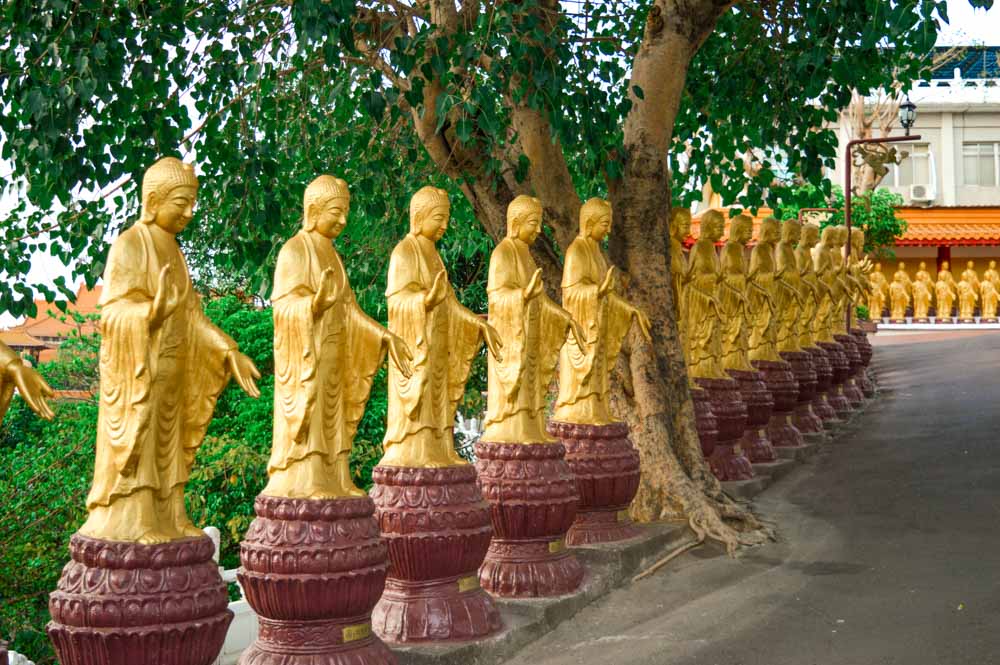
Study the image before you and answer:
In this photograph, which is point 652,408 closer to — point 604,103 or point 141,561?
point 604,103

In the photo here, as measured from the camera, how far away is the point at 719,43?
929 centimetres

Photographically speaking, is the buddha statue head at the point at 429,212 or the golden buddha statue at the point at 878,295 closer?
the buddha statue head at the point at 429,212

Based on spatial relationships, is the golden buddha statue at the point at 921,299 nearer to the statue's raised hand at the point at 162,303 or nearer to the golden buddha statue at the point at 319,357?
the golden buddha statue at the point at 319,357

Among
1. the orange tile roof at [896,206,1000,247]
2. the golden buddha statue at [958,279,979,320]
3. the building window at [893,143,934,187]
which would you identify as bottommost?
the golden buddha statue at [958,279,979,320]

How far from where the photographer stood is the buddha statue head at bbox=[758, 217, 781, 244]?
10.6m

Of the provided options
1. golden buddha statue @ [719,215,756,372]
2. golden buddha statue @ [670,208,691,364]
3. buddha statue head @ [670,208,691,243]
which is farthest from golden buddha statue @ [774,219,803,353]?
buddha statue head @ [670,208,691,243]

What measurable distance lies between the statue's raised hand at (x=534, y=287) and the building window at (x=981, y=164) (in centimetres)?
3024

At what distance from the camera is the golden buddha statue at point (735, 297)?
9859 millimetres

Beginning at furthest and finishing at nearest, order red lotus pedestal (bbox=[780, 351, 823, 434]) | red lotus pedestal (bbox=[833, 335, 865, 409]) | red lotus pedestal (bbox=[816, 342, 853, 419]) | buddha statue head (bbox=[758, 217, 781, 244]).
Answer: red lotus pedestal (bbox=[833, 335, 865, 409]) < red lotus pedestal (bbox=[816, 342, 853, 419]) < red lotus pedestal (bbox=[780, 351, 823, 434]) < buddha statue head (bbox=[758, 217, 781, 244])

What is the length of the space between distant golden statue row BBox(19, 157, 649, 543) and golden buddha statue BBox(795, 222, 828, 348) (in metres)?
6.06

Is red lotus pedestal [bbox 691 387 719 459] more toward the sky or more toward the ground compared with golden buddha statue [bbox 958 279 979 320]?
more toward the ground

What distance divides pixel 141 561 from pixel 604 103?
390cm

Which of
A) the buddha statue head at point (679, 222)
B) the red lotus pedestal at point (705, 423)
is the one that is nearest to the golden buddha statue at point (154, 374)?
the buddha statue head at point (679, 222)

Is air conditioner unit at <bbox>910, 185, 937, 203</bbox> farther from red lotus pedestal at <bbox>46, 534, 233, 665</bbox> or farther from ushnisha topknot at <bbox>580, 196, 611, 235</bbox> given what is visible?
red lotus pedestal at <bbox>46, 534, 233, 665</bbox>
